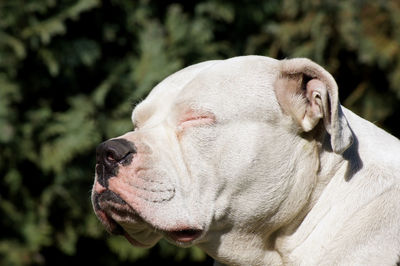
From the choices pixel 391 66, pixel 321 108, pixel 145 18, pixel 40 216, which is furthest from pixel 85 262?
pixel 321 108

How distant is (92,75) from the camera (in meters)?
6.80

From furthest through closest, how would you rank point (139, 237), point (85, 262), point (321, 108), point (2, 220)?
point (85, 262), point (2, 220), point (139, 237), point (321, 108)

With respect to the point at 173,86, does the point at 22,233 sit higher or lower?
lower

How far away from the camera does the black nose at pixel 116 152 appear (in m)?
3.01

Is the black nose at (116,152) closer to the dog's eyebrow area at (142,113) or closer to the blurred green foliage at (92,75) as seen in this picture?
the dog's eyebrow area at (142,113)

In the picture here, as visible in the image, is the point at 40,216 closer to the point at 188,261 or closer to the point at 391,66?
the point at 188,261

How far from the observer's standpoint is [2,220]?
6.35m

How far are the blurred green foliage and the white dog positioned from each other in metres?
3.28

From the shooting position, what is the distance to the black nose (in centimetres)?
301

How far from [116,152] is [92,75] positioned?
12.8 feet

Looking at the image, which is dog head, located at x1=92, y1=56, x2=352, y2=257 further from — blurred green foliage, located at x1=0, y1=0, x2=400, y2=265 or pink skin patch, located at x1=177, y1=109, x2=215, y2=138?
blurred green foliage, located at x1=0, y1=0, x2=400, y2=265

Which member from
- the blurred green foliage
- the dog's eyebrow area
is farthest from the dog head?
the blurred green foliage

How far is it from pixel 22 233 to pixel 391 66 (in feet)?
12.6

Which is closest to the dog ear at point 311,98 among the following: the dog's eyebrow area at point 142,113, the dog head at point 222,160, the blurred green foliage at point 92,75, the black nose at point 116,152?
the dog head at point 222,160
